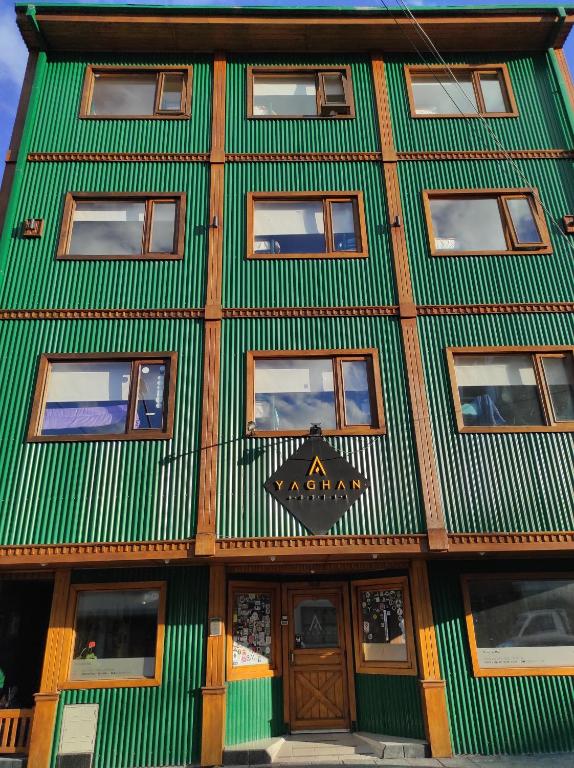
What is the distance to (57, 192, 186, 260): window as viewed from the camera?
1175cm

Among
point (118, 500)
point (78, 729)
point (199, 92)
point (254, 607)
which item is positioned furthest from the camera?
point (199, 92)

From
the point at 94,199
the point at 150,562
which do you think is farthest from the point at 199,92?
the point at 150,562

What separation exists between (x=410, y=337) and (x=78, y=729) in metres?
8.80

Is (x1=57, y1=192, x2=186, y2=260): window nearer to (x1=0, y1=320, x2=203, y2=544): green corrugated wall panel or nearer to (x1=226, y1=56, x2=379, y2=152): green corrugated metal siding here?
(x1=0, y1=320, x2=203, y2=544): green corrugated wall panel

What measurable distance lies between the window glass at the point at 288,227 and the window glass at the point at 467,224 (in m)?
2.50

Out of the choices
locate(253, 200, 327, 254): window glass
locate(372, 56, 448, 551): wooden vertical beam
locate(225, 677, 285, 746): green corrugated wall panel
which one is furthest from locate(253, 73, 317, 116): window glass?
locate(225, 677, 285, 746): green corrugated wall panel

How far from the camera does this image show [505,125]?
13.1 metres

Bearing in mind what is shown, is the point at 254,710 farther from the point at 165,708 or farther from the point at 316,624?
the point at 316,624

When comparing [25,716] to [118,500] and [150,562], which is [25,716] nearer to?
[150,562]

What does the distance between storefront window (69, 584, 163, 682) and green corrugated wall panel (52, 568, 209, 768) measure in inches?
9.9

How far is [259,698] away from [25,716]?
12.5ft

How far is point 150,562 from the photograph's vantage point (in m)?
9.55

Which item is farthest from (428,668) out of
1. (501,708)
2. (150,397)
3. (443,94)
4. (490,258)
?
(443,94)

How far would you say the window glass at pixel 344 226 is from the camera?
12.1 meters
